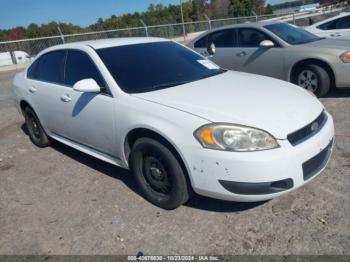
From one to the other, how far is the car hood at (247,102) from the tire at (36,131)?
246 centimetres

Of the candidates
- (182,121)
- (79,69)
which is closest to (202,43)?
(79,69)

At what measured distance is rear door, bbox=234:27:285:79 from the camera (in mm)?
6742

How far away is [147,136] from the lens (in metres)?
3.30

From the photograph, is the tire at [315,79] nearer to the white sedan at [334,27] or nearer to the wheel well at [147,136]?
the white sedan at [334,27]

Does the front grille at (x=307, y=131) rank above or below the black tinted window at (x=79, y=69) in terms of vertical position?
below

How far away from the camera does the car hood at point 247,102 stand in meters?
2.92

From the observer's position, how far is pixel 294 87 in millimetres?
3773

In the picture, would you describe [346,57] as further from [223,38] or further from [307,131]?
[307,131]

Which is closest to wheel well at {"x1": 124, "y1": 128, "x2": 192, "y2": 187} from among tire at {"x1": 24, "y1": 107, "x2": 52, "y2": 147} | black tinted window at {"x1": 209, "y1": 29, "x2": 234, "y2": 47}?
tire at {"x1": 24, "y1": 107, "x2": 52, "y2": 147}

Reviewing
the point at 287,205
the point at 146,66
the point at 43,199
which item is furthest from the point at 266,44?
the point at 43,199

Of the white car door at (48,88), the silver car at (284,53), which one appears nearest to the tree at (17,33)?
the silver car at (284,53)

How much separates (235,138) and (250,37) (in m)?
4.89

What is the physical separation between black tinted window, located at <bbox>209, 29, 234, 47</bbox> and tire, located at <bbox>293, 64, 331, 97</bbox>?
63.7 inches

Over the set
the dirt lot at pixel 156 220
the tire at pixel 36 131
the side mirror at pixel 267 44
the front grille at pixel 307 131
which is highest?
the side mirror at pixel 267 44
